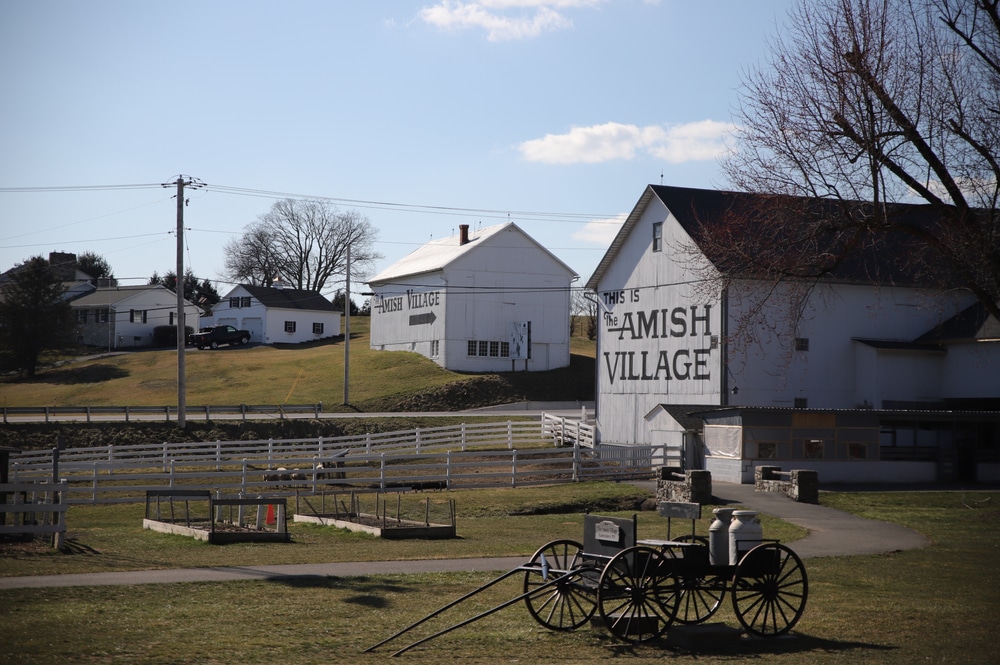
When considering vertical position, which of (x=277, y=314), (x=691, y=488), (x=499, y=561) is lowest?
(x=499, y=561)

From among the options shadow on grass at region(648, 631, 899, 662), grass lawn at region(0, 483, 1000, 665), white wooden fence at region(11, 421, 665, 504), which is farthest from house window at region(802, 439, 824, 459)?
shadow on grass at region(648, 631, 899, 662)

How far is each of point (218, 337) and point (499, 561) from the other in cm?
7585

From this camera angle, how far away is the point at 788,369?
40.6 metres

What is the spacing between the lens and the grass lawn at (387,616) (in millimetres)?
10102

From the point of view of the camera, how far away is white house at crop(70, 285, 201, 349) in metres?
90.2

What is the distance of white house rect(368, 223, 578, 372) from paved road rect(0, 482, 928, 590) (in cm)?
4027

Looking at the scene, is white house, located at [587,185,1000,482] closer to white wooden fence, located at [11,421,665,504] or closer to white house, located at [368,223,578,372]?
white wooden fence, located at [11,421,665,504]

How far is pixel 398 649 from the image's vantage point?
10242mm

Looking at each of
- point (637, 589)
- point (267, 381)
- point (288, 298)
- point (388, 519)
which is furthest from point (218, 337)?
point (637, 589)

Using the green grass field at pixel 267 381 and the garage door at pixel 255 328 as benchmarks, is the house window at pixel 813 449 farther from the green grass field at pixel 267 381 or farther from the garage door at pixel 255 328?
the garage door at pixel 255 328

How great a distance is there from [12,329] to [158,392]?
13.9 m

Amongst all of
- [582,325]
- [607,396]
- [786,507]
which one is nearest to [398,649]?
[786,507]

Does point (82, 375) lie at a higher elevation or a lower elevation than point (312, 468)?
higher

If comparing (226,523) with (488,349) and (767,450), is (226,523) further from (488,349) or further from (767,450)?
(488,349)
